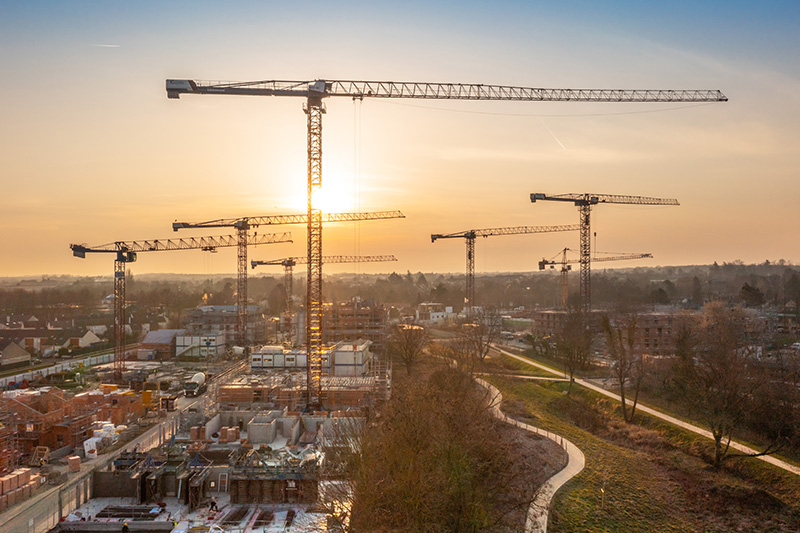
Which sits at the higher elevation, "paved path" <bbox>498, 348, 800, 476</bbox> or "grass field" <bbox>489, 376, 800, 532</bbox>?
"paved path" <bbox>498, 348, 800, 476</bbox>

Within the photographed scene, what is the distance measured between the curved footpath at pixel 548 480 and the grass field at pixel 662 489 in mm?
221

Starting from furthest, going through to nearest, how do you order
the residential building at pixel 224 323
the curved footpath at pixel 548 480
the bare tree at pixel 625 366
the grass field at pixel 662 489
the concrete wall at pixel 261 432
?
the residential building at pixel 224 323
the bare tree at pixel 625 366
the concrete wall at pixel 261 432
the grass field at pixel 662 489
the curved footpath at pixel 548 480

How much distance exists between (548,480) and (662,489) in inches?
126

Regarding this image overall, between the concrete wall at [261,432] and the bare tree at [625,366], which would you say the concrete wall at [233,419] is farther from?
the bare tree at [625,366]

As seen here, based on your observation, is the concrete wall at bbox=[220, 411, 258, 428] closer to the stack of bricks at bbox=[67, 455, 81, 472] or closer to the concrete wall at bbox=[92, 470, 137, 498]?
the stack of bricks at bbox=[67, 455, 81, 472]

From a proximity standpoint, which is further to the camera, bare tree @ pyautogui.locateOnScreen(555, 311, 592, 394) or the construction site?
bare tree @ pyautogui.locateOnScreen(555, 311, 592, 394)

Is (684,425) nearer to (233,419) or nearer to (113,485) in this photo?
(233,419)

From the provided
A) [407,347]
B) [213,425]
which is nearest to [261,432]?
[213,425]

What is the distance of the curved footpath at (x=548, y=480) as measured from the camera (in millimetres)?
11594

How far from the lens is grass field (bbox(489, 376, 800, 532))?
1241 centimetres

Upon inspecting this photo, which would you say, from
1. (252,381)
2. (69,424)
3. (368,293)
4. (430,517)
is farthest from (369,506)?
(368,293)

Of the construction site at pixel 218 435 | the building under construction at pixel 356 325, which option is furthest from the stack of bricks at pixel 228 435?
the building under construction at pixel 356 325

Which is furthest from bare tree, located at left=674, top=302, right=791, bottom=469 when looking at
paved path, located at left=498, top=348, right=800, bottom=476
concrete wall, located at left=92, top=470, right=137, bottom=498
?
concrete wall, located at left=92, top=470, right=137, bottom=498

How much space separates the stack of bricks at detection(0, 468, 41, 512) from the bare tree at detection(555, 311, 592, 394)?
20522 mm
